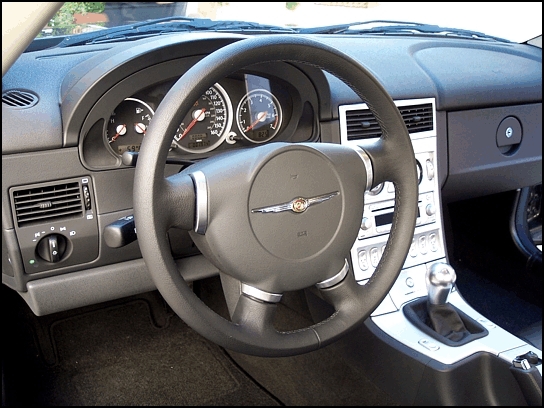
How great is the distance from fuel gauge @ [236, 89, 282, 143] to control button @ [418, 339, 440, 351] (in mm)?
697

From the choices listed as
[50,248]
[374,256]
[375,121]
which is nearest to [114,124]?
[50,248]

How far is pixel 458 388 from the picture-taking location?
5.25ft

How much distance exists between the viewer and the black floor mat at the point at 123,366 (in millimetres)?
2031

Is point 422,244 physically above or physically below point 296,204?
below

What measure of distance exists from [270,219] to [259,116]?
1.63 ft

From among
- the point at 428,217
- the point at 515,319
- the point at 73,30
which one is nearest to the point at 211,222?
the point at 73,30

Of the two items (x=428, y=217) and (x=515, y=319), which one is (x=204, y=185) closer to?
(x=428, y=217)

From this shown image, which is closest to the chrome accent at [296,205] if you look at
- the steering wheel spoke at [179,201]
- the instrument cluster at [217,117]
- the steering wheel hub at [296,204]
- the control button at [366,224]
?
the steering wheel hub at [296,204]

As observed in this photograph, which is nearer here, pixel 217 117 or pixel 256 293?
pixel 256 293

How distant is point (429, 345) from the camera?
5.35ft

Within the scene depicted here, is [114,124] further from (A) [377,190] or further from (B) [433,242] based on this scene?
(B) [433,242]

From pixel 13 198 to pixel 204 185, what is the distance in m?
0.48

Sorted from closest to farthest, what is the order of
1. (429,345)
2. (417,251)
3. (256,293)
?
(256,293), (429,345), (417,251)

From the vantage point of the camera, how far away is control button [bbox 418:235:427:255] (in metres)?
1.86
